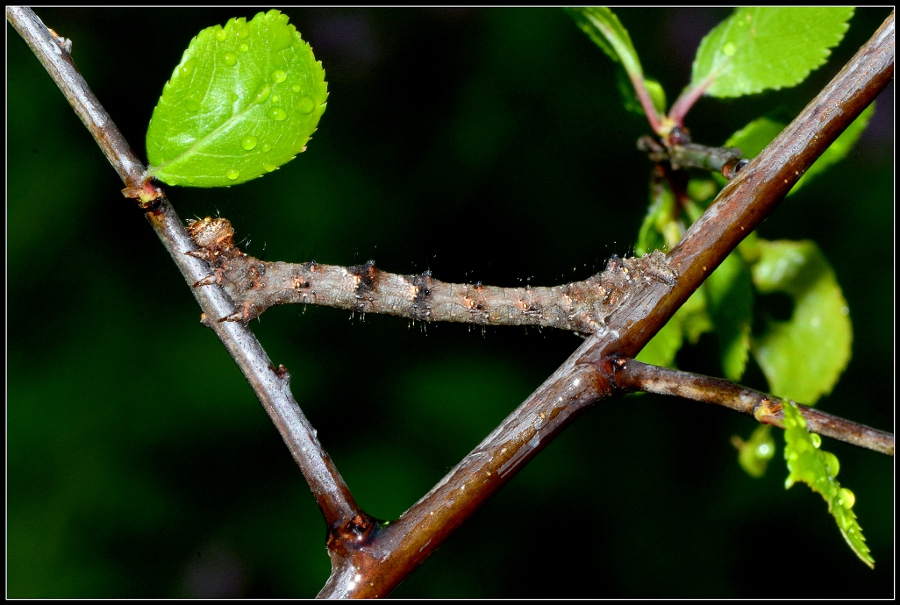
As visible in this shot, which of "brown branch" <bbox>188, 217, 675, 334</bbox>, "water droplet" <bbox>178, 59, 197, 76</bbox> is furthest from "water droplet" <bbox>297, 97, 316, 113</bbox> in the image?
"brown branch" <bbox>188, 217, 675, 334</bbox>

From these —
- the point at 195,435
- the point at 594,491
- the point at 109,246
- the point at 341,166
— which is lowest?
the point at 594,491

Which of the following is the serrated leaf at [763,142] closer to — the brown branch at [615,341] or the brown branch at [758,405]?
the brown branch at [615,341]

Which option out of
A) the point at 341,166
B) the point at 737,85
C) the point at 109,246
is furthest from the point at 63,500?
the point at 737,85

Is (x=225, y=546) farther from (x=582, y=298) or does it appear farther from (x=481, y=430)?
(x=582, y=298)

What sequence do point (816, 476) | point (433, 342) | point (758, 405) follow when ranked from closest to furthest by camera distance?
point (816, 476)
point (758, 405)
point (433, 342)

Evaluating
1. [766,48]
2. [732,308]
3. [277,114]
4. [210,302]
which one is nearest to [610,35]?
[766,48]

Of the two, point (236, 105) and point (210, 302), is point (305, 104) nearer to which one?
point (236, 105)
